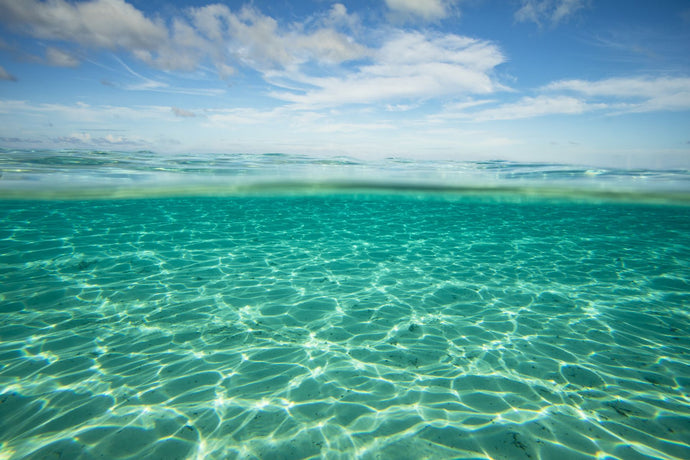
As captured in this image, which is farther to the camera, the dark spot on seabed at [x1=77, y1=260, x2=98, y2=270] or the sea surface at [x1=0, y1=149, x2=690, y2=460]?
the dark spot on seabed at [x1=77, y1=260, x2=98, y2=270]

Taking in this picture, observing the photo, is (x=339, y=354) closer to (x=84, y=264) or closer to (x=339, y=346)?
(x=339, y=346)

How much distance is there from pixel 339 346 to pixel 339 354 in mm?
215

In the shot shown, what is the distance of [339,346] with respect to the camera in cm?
490

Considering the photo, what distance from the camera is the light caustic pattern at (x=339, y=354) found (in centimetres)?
323

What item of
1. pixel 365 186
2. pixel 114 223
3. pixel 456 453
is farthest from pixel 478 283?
pixel 365 186

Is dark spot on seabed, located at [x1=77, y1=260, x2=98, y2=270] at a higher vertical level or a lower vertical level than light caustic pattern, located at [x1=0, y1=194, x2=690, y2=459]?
lower

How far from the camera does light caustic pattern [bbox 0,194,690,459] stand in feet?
10.6

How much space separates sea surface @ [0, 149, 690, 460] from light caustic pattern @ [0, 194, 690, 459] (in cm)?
3

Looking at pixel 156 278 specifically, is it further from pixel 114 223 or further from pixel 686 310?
pixel 686 310

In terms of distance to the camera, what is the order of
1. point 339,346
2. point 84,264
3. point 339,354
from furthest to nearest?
1. point 84,264
2. point 339,346
3. point 339,354

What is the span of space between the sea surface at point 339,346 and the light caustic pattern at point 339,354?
0.03 meters

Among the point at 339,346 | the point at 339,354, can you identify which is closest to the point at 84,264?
the point at 339,346

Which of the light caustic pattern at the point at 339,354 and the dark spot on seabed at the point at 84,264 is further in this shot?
the dark spot on seabed at the point at 84,264

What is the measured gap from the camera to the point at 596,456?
3061mm
